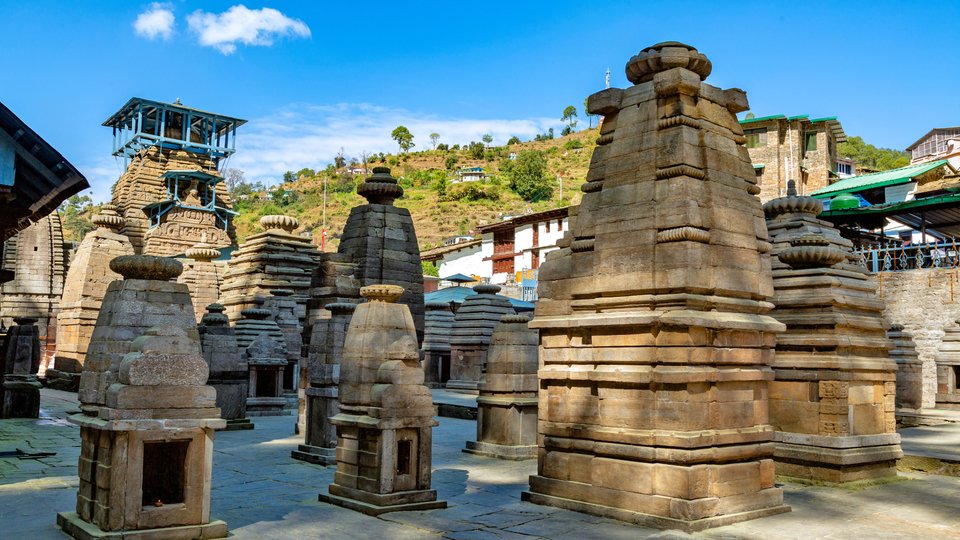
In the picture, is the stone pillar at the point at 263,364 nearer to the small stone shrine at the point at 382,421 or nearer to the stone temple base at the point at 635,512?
the small stone shrine at the point at 382,421

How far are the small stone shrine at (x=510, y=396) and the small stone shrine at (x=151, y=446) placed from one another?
7111mm

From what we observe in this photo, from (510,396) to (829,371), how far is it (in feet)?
18.5

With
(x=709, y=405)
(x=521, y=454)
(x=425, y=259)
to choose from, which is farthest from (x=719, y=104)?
(x=425, y=259)

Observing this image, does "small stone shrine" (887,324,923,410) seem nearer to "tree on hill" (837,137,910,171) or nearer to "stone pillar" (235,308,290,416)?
"stone pillar" (235,308,290,416)

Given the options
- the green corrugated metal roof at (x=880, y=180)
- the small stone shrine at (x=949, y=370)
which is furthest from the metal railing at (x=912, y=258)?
the green corrugated metal roof at (x=880, y=180)

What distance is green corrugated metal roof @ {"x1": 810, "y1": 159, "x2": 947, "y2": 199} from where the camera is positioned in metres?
42.2

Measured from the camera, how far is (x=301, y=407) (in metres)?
16.2

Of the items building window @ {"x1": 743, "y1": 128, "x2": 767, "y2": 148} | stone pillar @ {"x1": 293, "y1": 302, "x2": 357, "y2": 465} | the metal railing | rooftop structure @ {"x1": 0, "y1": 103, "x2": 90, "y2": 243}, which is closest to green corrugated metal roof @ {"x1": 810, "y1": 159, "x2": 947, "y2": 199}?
building window @ {"x1": 743, "y1": 128, "x2": 767, "y2": 148}

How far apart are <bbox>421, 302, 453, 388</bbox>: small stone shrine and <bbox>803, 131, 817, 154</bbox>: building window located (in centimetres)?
3658

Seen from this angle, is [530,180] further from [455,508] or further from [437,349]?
[455,508]

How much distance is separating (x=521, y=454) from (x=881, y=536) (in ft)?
23.0

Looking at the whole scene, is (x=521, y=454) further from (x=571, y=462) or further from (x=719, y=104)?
(x=719, y=104)

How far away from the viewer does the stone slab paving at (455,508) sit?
8.47 meters

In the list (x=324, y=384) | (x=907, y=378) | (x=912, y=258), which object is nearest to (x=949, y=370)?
(x=907, y=378)
